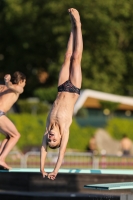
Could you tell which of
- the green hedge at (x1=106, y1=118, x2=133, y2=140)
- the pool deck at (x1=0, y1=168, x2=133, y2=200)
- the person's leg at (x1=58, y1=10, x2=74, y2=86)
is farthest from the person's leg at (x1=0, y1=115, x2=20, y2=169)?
the green hedge at (x1=106, y1=118, x2=133, y2=140)

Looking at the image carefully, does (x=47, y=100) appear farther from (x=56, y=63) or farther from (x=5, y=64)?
(x=5, y=64)

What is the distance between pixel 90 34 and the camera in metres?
54.6

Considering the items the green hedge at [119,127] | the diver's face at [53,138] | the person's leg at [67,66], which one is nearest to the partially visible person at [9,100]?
the person's leg at [67,66]

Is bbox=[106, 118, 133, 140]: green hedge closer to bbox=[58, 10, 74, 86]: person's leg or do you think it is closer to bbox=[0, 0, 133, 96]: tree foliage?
bbox=[0, 0, 133, 96]: tree foliage

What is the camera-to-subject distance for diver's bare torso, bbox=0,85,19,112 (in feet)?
47.9

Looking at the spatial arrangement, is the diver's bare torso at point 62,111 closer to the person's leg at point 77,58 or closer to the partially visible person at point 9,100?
the person's leg at point 77,58

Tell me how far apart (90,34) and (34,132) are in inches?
790

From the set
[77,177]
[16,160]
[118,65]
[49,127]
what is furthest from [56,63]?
[49,127]

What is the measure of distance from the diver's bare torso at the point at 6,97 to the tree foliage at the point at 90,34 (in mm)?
37687

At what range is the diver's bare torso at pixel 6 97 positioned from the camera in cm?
1461

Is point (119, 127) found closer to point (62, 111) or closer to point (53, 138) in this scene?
point (62, 111)

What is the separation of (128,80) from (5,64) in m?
11.6

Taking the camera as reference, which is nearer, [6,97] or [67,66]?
[67,66]

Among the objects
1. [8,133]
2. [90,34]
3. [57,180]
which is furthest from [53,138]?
[90,34]
